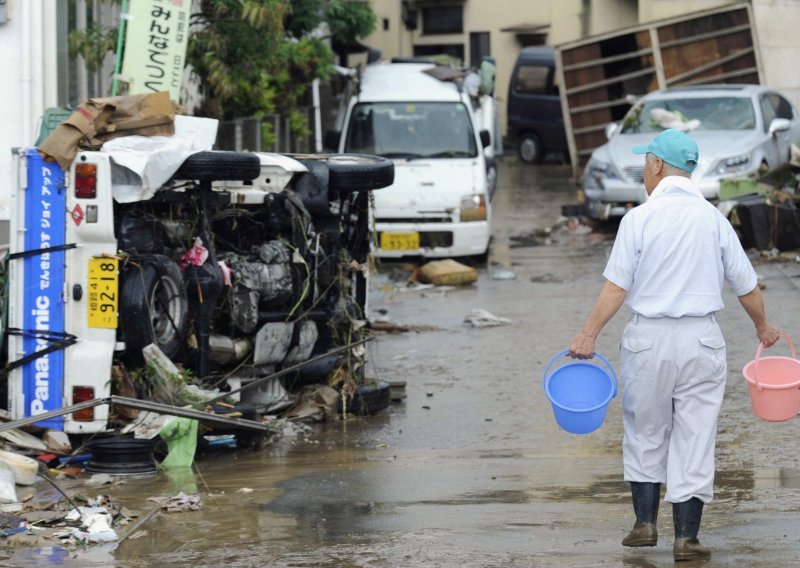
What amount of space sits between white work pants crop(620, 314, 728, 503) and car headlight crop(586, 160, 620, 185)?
13114 millimetres

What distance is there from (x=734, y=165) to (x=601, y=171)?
1865 millimetres

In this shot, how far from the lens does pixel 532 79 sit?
103ft

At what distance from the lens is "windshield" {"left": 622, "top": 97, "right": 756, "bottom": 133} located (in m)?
19.2

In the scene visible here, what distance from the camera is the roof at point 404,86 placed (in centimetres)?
1734

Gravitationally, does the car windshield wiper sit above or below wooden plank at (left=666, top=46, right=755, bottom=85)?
below

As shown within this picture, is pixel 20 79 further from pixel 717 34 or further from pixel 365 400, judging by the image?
pixel 717 34

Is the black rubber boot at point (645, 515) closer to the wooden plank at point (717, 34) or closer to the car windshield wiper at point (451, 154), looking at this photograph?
the car windshield wiper at point (451, 154)

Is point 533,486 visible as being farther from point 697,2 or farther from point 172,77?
point 697,2

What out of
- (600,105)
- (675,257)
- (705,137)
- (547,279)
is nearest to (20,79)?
(547,279)

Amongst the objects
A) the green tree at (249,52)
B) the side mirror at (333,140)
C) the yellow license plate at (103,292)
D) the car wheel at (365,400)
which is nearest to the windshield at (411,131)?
the side mirror at (333,140)

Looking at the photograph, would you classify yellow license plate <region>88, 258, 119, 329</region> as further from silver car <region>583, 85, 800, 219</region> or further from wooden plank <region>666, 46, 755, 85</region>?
wooden plank <region>666, 46, 755, 85</region>

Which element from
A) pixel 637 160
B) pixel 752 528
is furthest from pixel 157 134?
pixel 637 160

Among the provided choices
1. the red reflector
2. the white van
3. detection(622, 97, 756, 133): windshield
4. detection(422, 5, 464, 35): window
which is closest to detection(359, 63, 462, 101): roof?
the white van

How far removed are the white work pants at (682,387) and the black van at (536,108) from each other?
25.1 m
